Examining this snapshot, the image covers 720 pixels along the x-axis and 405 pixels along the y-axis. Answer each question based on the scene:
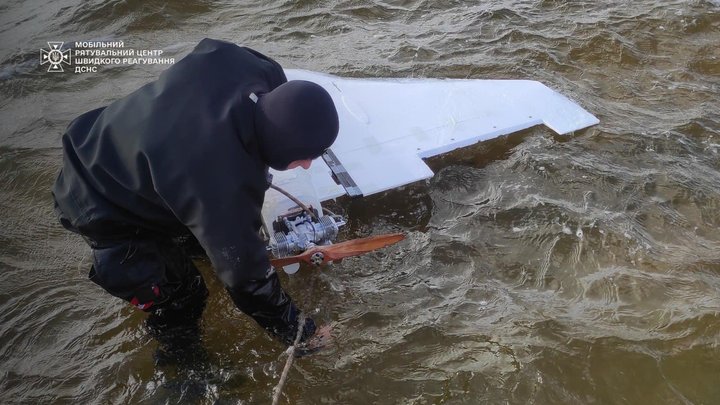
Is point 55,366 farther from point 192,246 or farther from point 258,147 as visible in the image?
point 258,147

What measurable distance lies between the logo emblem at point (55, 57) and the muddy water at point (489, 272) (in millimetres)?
418

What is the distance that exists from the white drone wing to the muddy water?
249mm

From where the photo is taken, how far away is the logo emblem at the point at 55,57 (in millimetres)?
5996

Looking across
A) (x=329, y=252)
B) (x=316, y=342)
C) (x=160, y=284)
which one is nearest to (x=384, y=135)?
(x=329, y=252)

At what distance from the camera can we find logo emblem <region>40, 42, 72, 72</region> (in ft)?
19.7

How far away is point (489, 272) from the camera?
3469mm

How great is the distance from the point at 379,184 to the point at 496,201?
3.13ft

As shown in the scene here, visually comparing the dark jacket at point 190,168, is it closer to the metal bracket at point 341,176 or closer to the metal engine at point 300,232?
the metal engine at point 300,232

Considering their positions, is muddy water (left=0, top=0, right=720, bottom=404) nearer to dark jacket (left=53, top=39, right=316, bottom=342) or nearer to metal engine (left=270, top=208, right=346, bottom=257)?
metal engine (left=270, top=208, right=346, bottom=257)

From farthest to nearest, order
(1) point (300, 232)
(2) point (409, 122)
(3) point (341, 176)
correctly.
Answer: (2) point (409, 122), (3) point (341, 176), (1) point (300, 232)

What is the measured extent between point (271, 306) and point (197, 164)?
838mm

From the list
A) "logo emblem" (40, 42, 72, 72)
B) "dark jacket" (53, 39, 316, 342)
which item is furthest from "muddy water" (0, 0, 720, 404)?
"dark jacket" (53, 39, 316, 342)

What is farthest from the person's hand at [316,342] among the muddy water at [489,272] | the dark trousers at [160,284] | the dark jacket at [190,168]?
the dark trousers at [160,284]

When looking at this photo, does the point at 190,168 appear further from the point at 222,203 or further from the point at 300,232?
the point at 300,232
